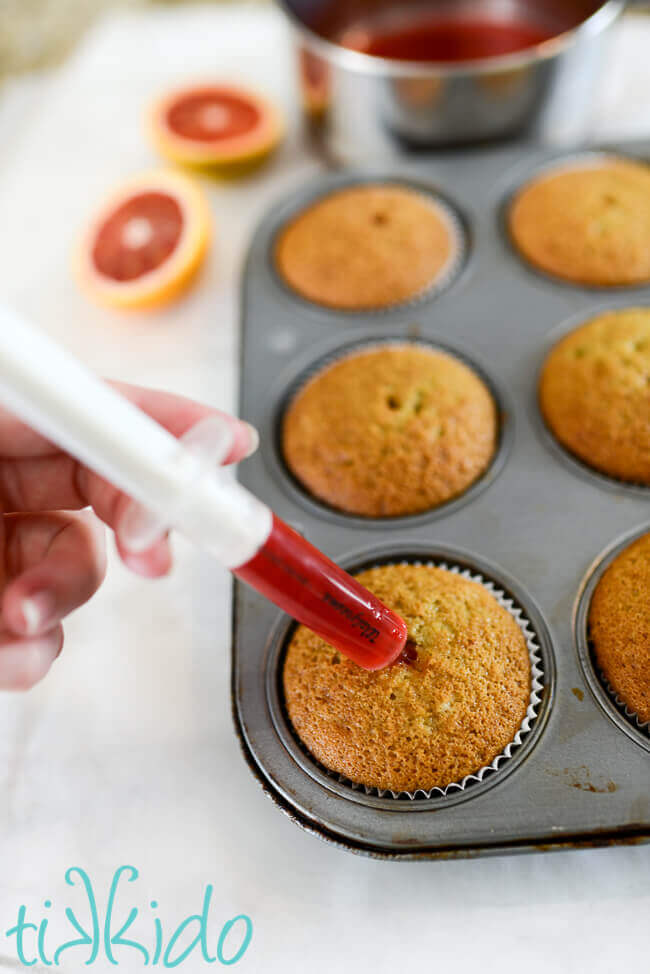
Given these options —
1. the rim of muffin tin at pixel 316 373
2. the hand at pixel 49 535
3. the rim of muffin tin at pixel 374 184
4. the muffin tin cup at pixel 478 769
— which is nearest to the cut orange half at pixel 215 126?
the rim of muffin tin at pixel 374 184

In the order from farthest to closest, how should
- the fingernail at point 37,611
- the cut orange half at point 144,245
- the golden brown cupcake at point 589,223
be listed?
the cut orange half at point 144,245
the golden brown cupcake at point 589,223
the fingernail at point 37,611

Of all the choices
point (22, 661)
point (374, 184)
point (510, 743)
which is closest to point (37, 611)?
point (22, 661)

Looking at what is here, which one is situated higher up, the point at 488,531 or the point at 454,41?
the point at 454,41

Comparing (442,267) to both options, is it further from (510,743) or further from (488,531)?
(510,743)

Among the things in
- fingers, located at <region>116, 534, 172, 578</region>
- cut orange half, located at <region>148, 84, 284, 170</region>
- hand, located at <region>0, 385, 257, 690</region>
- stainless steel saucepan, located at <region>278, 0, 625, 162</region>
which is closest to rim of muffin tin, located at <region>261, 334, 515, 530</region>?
hand, located at <region>0, 385, 257, 690</region>

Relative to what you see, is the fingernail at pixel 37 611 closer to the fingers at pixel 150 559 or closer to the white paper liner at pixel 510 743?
the fingers at pixel 150 559

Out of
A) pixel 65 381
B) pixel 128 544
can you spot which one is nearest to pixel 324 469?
pixel 128 544
